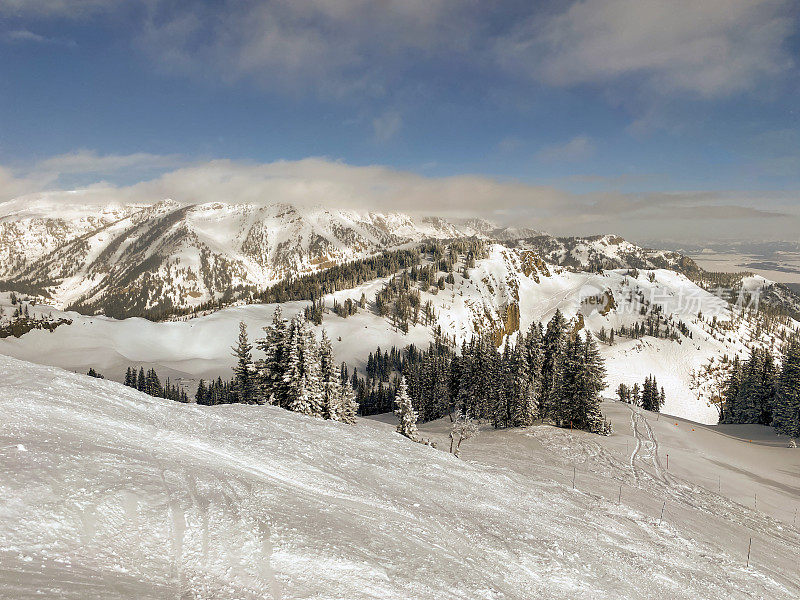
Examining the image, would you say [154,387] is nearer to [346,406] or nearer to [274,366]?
[346,406]

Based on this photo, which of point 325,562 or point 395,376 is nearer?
point 325,562

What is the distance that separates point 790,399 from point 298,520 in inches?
2818

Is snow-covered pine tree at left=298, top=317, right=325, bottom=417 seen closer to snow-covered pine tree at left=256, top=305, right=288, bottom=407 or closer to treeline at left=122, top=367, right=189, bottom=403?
snow-covered pine tree at left=256, top=305, right=288, bottom=407

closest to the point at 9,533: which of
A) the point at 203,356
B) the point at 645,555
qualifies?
the point at 645,555

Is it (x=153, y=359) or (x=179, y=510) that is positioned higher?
(x=179, y=510)

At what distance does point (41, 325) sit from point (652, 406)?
204 meters

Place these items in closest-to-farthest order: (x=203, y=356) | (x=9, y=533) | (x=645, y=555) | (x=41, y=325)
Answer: (x=9, y=533) → (x=645, y=555) → (x=41, y=325) → (x=203, y=356)

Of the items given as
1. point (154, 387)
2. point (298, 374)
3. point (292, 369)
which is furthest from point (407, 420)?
point (154, 387)

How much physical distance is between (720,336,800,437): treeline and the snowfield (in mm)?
35098

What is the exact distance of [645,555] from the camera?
637 inches

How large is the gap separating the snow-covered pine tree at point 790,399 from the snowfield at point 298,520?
3439 cm

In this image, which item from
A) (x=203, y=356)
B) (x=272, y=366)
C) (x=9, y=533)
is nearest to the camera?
(x=9, y=533)

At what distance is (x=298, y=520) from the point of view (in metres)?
11.5

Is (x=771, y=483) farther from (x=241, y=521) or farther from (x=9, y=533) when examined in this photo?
(x=9, y=533)
